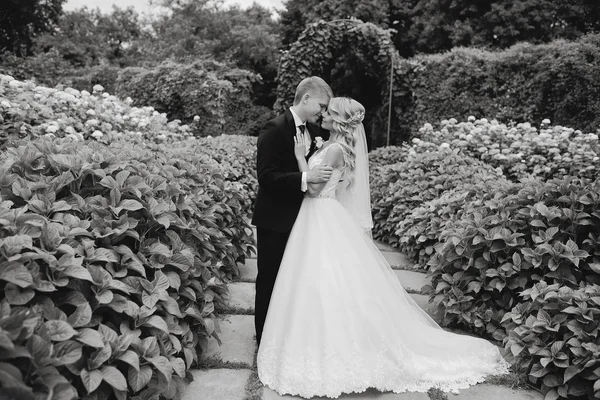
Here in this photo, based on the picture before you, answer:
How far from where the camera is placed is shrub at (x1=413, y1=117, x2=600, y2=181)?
6.78m

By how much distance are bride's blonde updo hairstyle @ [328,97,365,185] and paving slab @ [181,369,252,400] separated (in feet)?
4.99

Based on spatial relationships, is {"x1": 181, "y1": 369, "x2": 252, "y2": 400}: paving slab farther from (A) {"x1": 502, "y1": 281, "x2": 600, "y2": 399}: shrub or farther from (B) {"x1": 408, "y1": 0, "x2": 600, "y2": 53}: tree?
(B) {"x1": 408, "y1": 0, "x2": 600, "y2": 53}: tree

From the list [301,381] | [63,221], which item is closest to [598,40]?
[301,381]

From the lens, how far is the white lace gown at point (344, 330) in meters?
2.67

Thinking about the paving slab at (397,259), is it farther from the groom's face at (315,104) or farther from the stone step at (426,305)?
the groom's face at (315,104)

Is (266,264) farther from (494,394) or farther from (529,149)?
(529,149)

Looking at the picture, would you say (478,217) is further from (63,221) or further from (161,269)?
(63,221)

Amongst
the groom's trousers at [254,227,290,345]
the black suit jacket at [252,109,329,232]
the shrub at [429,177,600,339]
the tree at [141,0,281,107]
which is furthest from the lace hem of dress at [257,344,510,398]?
the tree at [141,0,281,107]

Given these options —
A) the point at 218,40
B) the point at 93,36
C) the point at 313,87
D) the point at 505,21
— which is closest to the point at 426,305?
the point at 313,87

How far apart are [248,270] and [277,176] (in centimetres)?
220

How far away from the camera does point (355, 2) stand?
69.8ft

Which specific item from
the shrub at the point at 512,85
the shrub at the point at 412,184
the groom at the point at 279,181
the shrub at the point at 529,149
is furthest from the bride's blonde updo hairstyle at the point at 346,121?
the shrub at the point at 512,85

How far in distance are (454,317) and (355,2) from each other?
2044 centimetres

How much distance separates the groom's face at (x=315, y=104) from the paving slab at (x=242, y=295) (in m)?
1.74
